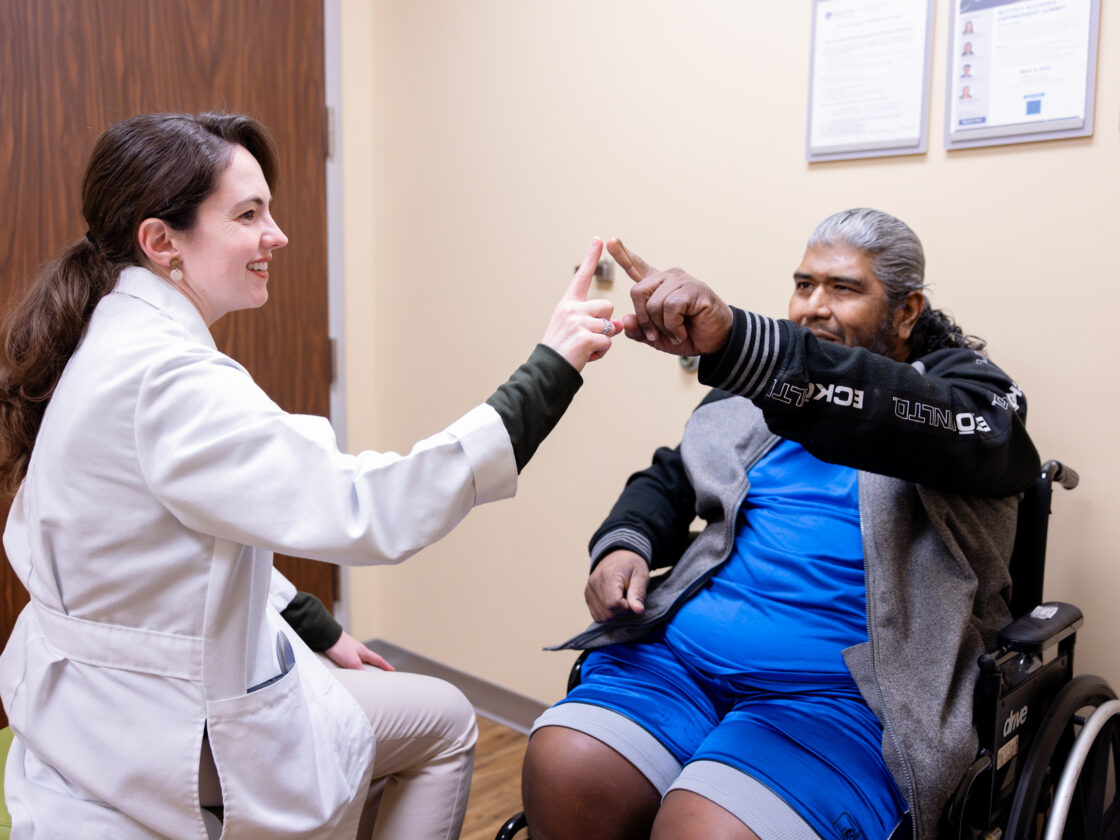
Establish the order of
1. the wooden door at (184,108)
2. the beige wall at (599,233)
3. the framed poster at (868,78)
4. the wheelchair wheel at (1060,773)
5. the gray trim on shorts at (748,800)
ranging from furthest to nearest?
1. the wooden door at (184,108)
2. the framed poster at (868,78)
3. the beige wall at (599,233)
4. the wheelchair wheel at (1060,773)
5. the gray trim on shorts at (748,800)

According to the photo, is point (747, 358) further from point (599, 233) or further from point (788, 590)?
point (599, 233)

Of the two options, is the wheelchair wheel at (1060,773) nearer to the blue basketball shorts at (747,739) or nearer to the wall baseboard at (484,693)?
the blue basketball shorts at (747,739)

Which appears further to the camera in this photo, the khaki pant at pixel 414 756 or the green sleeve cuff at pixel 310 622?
the green sleeve cuff at pixel 310 622

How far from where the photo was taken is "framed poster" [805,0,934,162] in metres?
1.83

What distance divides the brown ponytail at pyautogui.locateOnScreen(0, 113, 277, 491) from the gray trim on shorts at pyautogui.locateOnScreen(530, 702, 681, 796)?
2.85ft

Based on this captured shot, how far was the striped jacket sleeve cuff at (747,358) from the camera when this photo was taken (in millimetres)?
1228

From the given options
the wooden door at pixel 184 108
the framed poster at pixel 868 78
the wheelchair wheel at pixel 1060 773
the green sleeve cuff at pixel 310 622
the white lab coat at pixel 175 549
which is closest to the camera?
the white lab coat at pixel 175 549

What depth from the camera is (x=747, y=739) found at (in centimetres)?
130

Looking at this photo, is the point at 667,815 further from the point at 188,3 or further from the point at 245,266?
the point at 188,3

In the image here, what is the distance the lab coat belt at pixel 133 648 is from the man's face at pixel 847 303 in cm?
112

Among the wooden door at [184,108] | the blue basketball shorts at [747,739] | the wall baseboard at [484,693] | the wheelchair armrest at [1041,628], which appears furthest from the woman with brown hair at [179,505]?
the wall baseboard at [484,693]

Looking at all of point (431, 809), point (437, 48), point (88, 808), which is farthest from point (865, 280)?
point (437, 48)

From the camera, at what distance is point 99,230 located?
4.10 feet

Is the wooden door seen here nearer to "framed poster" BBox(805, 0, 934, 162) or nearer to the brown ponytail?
the brown ponytail
